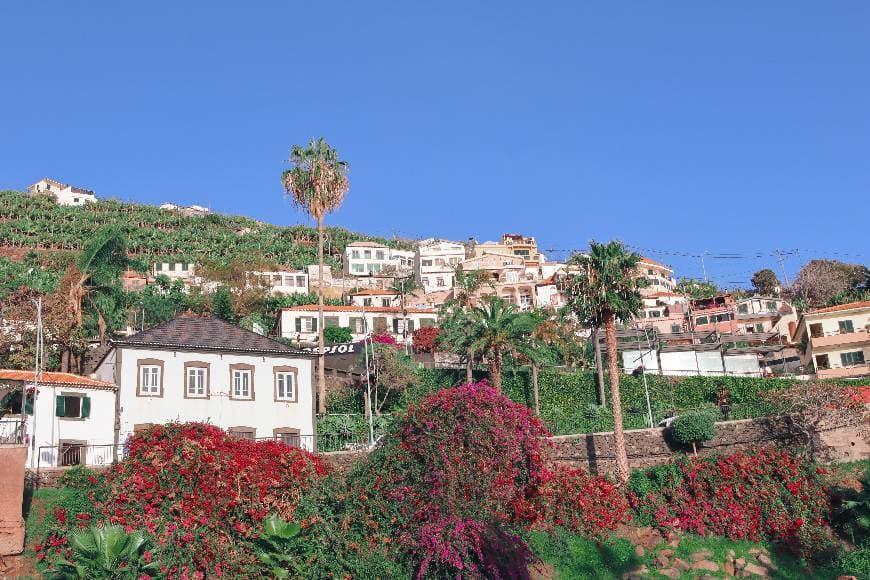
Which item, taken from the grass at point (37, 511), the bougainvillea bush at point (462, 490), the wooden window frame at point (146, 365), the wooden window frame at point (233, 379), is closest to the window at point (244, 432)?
the wooden window frame at point (233, 379)

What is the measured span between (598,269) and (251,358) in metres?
17.7

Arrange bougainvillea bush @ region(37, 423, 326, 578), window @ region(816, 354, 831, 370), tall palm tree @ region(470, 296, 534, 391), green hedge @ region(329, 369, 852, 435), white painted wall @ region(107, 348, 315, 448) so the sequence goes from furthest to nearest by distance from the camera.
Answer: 1. window @ region(816, 354, 831, 370)
2. green hedge @ region(329, 369, 852, 435)
3. tall palm tree @ region(470, 296, 534, 391)
4. white painted wall @ region(107, 348, 315, 448)
5. bougainvillea bush @ region(37, 423, 326, 578)

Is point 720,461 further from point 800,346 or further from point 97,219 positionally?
point 97,219

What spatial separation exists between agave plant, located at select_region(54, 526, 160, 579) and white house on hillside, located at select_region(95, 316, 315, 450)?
13.8 metres

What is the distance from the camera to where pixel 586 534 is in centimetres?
3844

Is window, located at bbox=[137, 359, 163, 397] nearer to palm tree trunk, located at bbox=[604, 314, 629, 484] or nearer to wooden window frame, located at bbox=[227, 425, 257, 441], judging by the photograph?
wooden window frame, located at bbox=[227, 425, 257, 441]

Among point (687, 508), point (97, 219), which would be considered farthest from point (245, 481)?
point (97, 219)

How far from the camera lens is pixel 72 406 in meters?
40.0

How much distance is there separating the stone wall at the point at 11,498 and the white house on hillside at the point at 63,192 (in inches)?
5868

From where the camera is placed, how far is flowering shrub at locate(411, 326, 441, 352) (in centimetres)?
7381

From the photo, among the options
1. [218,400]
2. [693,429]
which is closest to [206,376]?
[218,400]

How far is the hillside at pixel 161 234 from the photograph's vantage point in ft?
450

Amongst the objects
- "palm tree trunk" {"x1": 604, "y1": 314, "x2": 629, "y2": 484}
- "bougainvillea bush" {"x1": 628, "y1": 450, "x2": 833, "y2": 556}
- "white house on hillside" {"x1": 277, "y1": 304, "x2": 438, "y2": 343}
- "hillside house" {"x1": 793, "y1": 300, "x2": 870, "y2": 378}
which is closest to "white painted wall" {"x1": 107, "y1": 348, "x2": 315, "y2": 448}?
"palm tree trunk" {"x1": 604, "y1": 314, "x2": 629, "y2": 484}

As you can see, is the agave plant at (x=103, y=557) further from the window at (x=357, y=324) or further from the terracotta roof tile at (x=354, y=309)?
the terracotta roof tile at (x=354, y=309)
